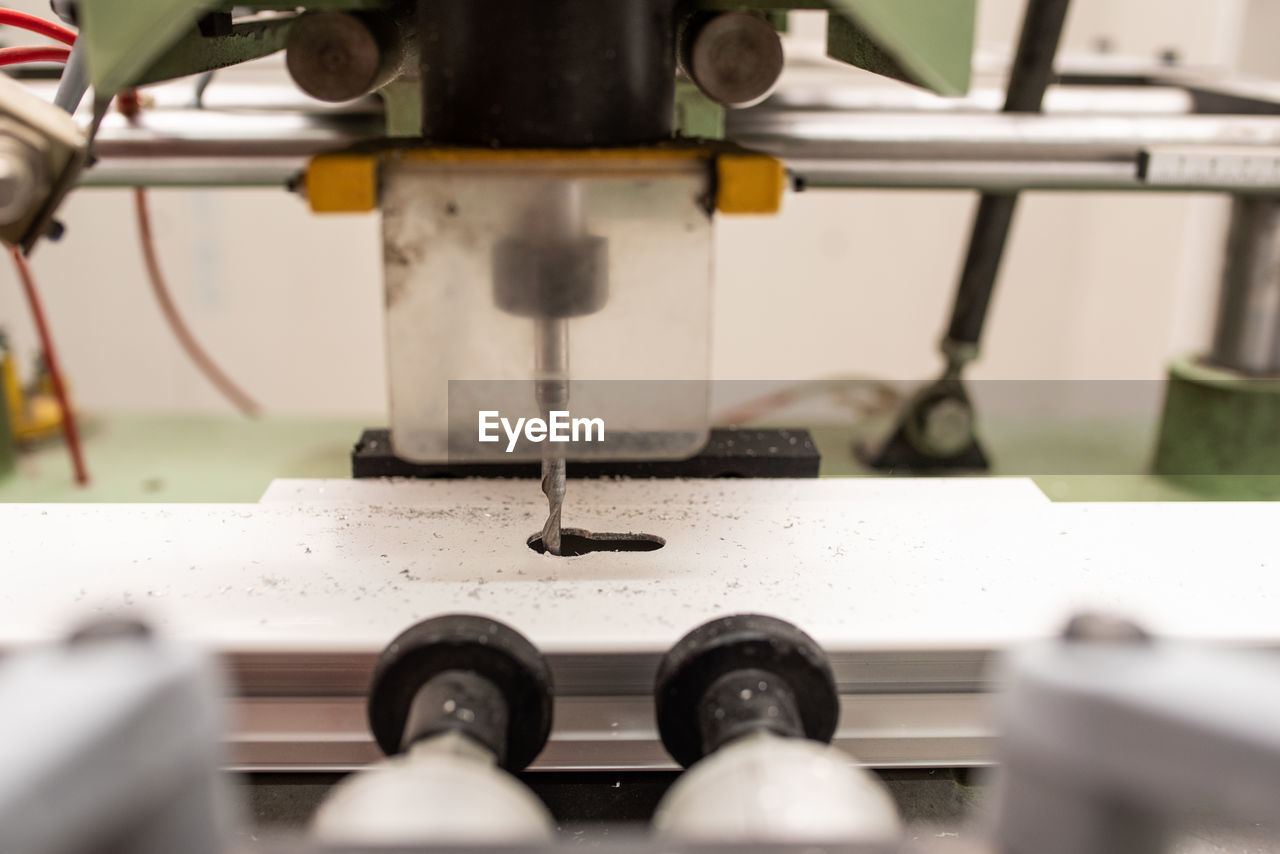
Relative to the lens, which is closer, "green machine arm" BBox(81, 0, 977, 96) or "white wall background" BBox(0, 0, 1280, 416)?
"green machine arm" BBox(81, 0, 977, 96)

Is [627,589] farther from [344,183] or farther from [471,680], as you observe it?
[344,183]

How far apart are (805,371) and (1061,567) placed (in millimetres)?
1553

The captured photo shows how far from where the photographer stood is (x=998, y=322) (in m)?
2.22

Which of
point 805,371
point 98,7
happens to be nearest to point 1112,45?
point 805,371

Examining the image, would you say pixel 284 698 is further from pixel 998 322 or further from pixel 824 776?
pixel 998 322

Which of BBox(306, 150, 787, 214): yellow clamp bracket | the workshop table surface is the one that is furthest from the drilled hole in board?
the workshop table surface

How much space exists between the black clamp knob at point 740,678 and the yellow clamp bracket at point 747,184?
228 mm

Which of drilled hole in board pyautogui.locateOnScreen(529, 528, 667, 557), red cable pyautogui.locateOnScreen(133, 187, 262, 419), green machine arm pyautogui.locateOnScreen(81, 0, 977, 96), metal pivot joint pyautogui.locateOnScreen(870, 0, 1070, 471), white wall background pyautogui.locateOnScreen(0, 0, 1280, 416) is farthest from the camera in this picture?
white wall background pyautogui.locateOnScreen(0, 0, 1280, 416)

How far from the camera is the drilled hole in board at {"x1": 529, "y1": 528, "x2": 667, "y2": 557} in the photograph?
2.31 feet

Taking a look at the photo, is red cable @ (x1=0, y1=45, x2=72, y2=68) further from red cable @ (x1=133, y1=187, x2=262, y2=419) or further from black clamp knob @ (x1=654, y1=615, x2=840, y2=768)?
black clamp knob @ (x1=654, y1=615, x2=840, y2=768)

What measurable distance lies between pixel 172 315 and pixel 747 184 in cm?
142

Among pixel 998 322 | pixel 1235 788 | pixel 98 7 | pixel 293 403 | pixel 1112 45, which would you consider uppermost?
pixel 1112 45

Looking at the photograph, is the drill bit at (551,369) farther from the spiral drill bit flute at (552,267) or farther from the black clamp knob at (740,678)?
the black clamp knob at (740,678)

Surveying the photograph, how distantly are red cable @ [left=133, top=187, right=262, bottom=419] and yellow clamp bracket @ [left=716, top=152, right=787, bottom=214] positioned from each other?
42.4 inches
